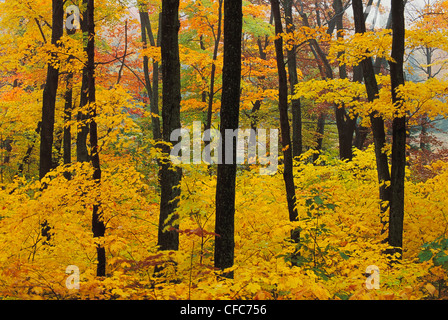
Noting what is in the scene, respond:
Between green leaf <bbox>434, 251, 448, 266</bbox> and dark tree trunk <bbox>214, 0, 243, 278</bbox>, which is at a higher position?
dark tree trunk <bbox>214, 0, 243, 278</bbox>

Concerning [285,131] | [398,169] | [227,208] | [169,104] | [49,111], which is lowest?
[227,208]

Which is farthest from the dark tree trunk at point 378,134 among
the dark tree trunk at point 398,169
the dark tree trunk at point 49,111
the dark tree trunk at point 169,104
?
the dark tree trunk at point 49,111

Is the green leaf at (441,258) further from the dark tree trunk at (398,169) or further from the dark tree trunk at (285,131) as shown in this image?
the dark tree trunk at (285,131)

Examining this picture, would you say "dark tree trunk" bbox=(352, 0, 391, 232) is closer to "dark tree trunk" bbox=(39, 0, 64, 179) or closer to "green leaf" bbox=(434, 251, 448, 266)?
"green leaf" bbox=(434, 251, 448, 266)

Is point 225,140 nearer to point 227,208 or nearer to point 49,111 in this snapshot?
point 227,208

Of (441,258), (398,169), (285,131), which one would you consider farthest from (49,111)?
(441,258)

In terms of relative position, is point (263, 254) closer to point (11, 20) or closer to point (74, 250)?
point (74, 250)

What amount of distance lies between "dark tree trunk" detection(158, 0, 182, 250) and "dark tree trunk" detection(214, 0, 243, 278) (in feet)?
4.30

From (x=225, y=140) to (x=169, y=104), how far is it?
1.70m

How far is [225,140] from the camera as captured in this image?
561cm

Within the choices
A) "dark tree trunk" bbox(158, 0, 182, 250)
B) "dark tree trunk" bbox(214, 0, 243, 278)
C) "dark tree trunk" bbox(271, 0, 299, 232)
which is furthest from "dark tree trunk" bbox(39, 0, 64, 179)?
"dark tree trunk" bbox(214, 0, 243, 278)

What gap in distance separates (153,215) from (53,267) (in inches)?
148

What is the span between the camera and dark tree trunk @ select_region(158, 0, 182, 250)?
662 cm
